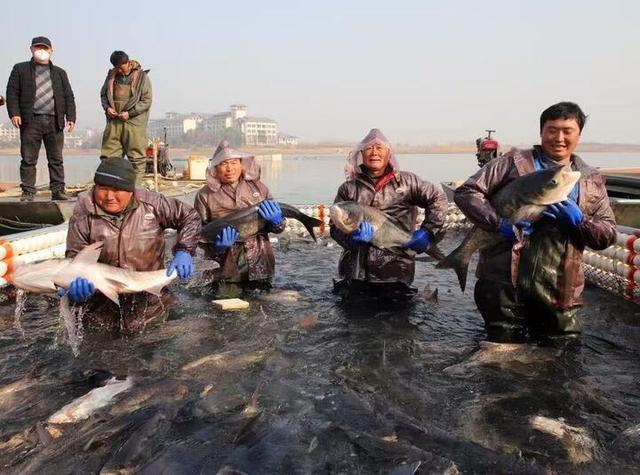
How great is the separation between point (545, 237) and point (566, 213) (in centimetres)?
35

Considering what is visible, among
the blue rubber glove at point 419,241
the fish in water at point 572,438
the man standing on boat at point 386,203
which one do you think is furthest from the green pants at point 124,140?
the fish in water at point 572,438

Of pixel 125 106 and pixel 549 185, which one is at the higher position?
pixel 125 106

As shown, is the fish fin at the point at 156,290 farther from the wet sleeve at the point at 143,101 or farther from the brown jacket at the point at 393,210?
the wet sleeve at the point at 143,101

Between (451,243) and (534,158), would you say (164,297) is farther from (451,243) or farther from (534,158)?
(451,243)

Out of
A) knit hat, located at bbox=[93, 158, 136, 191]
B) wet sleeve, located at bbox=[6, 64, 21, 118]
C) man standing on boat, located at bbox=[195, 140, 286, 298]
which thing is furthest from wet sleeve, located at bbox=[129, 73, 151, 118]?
knit hat, located at bbox=[93, 158, 136, 191]

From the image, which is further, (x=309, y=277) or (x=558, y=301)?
(x=309, y=277)

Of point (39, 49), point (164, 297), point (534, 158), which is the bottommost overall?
point (164, 297)

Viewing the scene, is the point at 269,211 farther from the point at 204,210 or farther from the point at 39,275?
the point at 39,275

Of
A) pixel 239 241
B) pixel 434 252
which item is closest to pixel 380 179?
pixel 434 252

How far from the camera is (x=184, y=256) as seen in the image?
17.1 feet

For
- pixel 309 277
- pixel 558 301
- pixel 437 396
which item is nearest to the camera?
pixel 437 396

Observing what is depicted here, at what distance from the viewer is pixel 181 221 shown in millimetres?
5492

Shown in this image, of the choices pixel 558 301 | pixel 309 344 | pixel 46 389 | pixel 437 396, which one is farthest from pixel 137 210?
pixel 558 301

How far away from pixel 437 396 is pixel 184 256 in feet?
9.10
